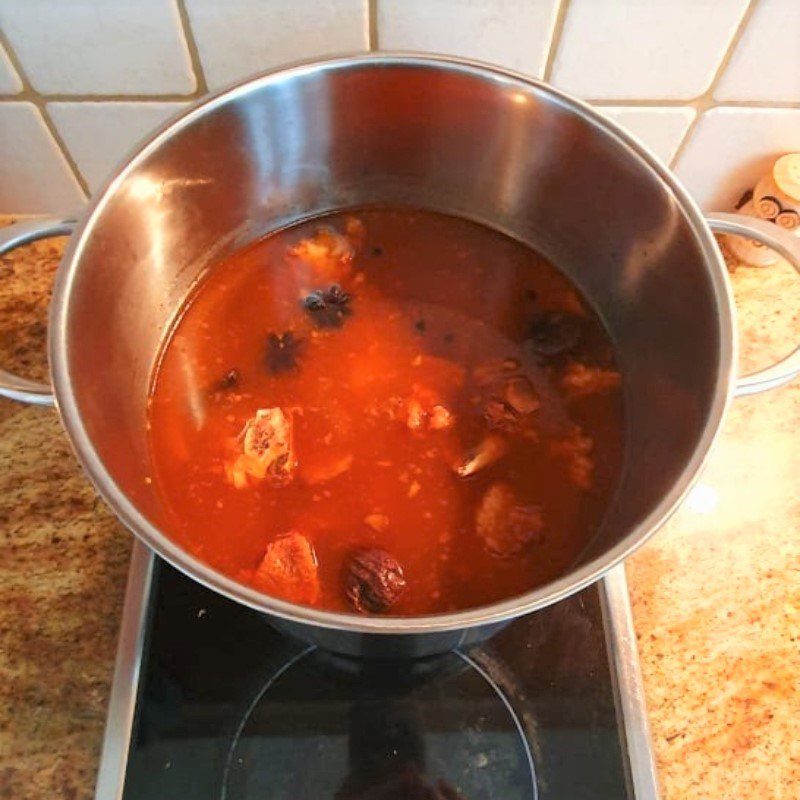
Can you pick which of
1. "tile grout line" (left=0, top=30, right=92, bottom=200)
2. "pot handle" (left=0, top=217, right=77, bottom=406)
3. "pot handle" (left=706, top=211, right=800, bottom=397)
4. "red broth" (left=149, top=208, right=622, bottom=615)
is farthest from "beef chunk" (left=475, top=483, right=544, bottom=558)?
"tile grout line" (left=0, top=30, right=92, bottom=200)

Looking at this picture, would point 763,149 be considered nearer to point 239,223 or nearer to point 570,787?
point 239,223

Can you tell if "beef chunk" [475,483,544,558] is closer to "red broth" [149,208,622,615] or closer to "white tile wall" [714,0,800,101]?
"red broth" [149,208,622,615]

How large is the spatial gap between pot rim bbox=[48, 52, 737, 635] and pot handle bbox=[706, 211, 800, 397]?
25 millimetres

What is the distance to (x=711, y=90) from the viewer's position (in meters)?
0.89

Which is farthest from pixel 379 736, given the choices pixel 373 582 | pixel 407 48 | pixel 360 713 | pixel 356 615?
pixel 407 48

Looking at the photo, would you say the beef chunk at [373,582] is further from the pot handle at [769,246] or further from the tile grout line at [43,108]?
the tile grout line at [43,108]

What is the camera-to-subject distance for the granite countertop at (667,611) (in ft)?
2.43

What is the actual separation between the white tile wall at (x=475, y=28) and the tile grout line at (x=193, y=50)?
0.18 metres

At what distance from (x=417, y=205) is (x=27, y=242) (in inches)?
16.9

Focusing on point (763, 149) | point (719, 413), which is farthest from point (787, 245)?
point (763, 149)

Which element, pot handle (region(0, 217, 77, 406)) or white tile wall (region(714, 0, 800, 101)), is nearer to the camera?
pot handle (region(0, 217, 77, 406))

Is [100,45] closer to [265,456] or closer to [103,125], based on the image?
[103,125]

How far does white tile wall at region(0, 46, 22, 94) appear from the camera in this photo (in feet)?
2.71

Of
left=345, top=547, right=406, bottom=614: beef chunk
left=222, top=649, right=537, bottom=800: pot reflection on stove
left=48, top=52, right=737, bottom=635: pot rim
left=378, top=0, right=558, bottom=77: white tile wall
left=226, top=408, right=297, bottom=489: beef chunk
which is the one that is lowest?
left=222, top=649, right=537, bottom=800: pot reflection on stove
